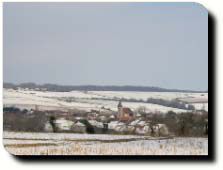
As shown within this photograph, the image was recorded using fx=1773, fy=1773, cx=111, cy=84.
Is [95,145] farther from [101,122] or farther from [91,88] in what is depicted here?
[91,88]

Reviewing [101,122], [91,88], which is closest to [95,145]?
[101,122]

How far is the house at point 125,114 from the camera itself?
752cm

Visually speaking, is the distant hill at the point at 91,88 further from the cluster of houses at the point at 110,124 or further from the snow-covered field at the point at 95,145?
the snow-covered field at the point at 95,145

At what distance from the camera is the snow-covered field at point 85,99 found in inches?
295

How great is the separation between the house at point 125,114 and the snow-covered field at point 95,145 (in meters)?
0.08

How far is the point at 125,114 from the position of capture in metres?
7.52

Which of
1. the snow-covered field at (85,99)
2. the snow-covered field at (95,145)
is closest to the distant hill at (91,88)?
the snow-covered field at (85,99)

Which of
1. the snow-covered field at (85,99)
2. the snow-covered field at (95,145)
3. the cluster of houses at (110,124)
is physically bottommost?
the snow-covered field at (95,145)

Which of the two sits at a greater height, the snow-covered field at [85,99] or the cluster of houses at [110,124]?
the snow-covered field at [85,99]

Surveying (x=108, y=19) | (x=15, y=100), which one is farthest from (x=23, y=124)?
(x=108, y=19)

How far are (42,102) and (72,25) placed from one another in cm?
35

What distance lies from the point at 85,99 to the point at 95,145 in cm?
20

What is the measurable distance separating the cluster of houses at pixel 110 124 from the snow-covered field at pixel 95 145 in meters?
0.03

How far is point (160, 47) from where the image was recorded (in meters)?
7.52
